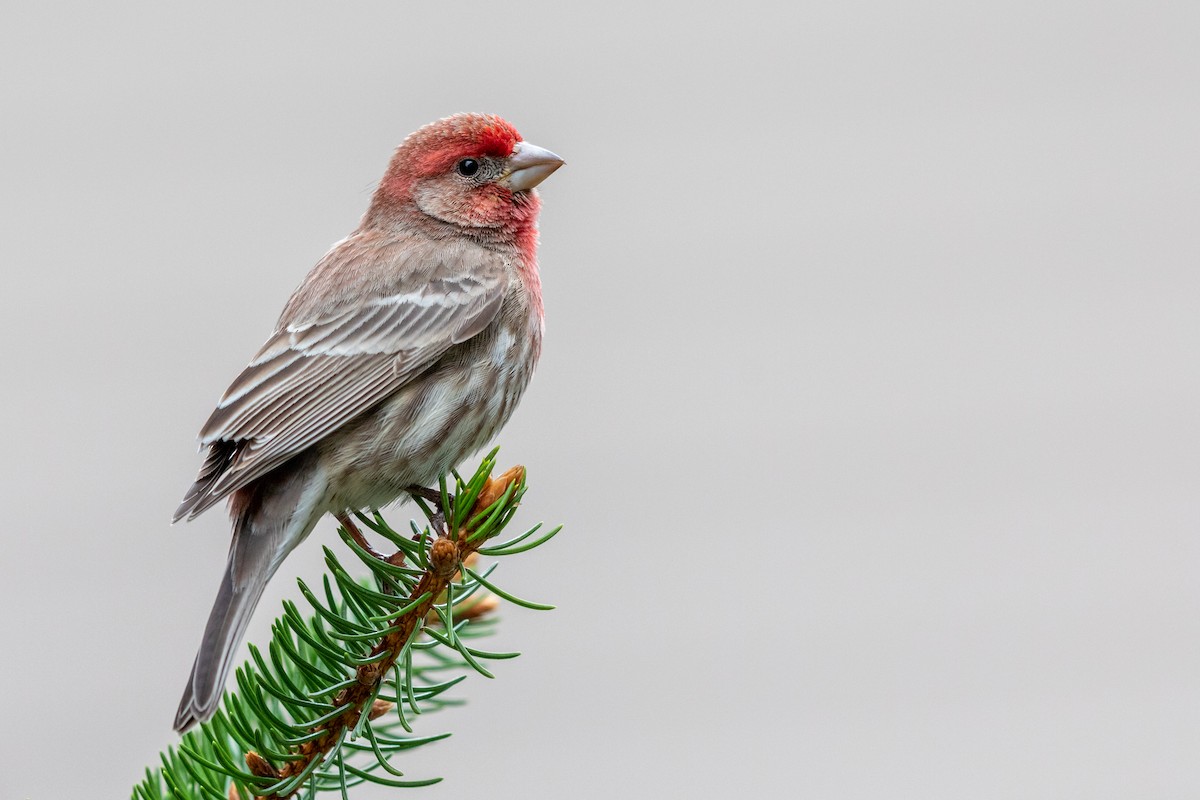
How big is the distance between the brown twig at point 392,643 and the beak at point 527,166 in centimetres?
177

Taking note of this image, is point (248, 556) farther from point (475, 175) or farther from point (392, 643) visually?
point (475, 175)

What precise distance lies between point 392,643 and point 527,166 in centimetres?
201

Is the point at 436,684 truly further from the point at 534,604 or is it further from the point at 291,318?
the point at 291,318

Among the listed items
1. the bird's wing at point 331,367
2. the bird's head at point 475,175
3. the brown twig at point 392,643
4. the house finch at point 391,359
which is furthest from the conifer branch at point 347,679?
the bird's head at point 475,175

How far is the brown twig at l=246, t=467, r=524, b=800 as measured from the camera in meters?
1.97

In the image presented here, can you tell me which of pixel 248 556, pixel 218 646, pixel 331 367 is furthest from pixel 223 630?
pixel 331 367

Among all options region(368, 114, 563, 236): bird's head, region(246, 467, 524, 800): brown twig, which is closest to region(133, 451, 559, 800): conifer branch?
region(246, 467, 524, 800): brown twig

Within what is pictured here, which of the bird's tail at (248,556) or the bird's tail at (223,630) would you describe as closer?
the bird's tail at (223,630)

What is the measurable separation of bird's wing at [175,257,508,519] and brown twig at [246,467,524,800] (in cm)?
75

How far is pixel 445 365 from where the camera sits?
10.7 ft

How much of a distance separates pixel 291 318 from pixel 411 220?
64 centimetres

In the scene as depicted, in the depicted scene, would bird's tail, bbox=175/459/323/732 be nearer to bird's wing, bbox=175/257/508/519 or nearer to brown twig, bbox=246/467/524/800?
bird's wing, bbox=175/257/508/519

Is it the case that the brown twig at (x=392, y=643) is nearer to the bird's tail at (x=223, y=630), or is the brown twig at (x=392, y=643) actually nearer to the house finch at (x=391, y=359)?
the bird's tail at (x=223, y=630)

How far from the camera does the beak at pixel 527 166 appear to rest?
3691 mm
